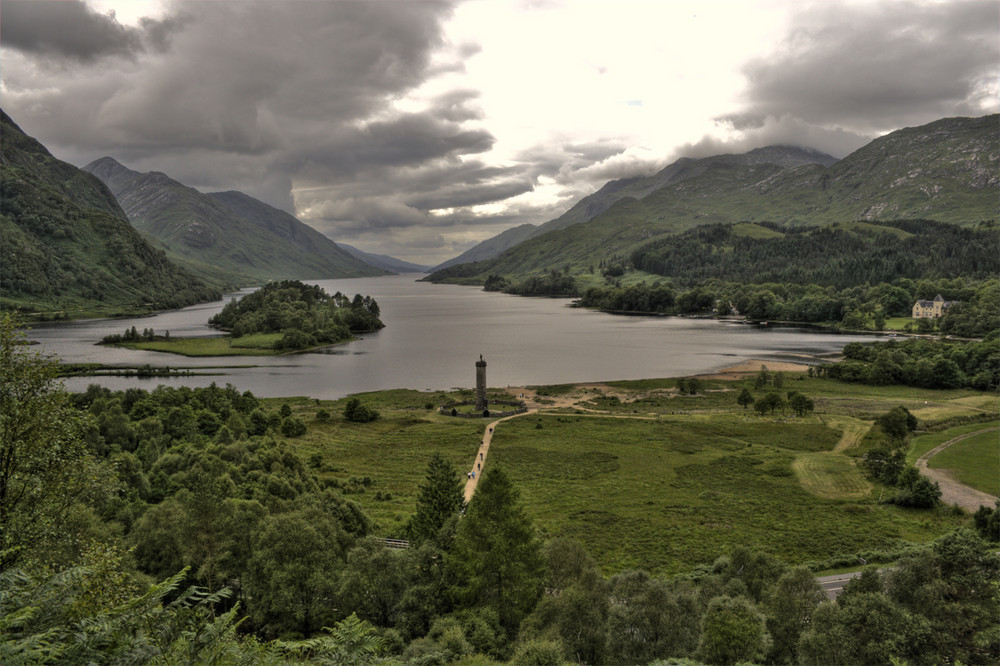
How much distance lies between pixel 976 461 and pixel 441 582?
66.3 m

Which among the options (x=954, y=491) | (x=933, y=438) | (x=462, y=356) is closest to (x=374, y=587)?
(x=954, y=491)

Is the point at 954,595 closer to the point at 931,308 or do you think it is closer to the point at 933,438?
the point at 933,438

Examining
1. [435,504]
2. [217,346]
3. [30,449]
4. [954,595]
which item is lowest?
[954,595]

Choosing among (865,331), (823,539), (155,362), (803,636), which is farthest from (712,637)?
(865,331)

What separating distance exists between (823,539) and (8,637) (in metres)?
47.6

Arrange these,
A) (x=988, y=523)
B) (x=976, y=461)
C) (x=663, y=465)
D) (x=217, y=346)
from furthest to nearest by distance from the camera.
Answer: (x=217, y=346) < (x=663, y=465) < (x=976, y=461) < (x=988, y=523)

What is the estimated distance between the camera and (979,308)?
157m

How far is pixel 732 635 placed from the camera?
20375mm

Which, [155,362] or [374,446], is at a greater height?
[155,362]

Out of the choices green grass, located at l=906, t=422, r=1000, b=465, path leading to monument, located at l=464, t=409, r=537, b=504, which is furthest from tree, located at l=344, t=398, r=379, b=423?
green grass, located at l=906, t=422, r=1000, b=465

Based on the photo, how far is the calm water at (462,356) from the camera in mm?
111875

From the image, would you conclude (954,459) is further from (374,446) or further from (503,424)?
(374,446)

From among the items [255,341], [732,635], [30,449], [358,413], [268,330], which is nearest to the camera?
[30,449]

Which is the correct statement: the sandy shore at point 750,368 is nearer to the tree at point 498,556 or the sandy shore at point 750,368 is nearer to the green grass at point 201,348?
the tree at point 498,556
